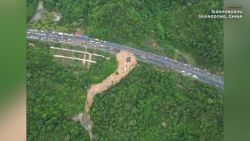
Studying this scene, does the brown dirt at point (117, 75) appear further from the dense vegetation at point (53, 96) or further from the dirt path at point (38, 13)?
the dirt path at point (38, 13)

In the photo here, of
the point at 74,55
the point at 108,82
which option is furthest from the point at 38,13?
the point at 108,82

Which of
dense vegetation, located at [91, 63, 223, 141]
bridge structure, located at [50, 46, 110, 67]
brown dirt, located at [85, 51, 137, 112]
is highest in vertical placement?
bridge structure, located at [50, 46, 110, 67]

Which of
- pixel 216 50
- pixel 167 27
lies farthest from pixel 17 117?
pixel 216 50

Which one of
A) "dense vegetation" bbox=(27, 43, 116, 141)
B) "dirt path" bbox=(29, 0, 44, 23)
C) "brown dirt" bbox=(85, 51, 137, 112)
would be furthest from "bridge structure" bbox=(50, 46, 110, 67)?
"dirt path" bbox=(29, 0, 44, 23)

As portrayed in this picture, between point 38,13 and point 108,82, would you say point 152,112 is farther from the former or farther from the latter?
point 38,13

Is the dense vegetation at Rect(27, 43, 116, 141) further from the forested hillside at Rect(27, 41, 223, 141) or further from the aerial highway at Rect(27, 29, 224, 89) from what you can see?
the aerial highway at Rect(27, 29, 224, 89)

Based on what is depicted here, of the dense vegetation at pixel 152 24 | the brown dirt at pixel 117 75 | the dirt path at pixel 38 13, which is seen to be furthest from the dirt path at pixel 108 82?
the dirt path at pixel 38 13
